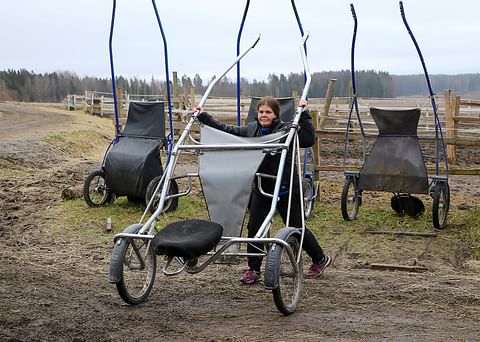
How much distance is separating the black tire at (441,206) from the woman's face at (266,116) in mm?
3507

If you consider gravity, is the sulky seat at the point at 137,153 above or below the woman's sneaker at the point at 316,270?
above

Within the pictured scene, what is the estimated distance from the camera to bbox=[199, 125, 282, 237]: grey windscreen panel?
5312 millimetres

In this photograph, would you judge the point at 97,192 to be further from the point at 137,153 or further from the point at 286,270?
the point at 286,270

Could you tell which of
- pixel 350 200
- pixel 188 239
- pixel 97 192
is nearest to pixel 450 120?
pixel 350 200

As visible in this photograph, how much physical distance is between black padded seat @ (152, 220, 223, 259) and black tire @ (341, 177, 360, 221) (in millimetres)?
4309

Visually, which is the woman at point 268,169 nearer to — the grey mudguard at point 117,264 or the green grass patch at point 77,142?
the grey mudguard at point 117,264

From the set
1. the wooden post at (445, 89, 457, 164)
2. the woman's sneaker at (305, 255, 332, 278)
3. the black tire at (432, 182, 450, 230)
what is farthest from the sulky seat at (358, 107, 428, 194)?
the wooden post at (445, 89, 457, 164)

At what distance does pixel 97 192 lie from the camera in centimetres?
1005

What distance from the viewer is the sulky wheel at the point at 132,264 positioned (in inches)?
193

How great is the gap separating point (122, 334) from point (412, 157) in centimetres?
535

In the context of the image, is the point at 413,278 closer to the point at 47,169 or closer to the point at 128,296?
the point at 128,296

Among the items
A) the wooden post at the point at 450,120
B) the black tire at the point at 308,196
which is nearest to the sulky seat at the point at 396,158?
the black tire at the point at 308,196

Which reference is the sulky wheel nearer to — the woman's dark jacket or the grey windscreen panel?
the grey windscreen panel

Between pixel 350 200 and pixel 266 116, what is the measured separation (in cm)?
413
